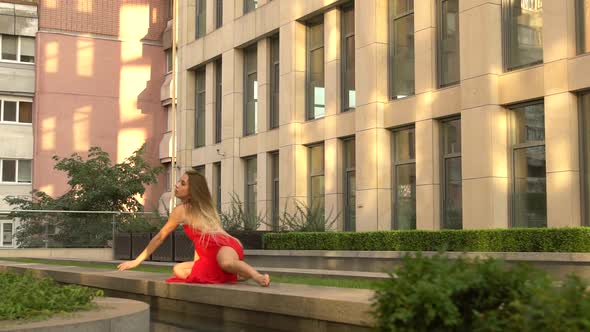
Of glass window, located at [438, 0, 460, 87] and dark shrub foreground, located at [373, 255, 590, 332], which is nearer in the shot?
dark shrub foreground, located at [373, 255, 590, 332]

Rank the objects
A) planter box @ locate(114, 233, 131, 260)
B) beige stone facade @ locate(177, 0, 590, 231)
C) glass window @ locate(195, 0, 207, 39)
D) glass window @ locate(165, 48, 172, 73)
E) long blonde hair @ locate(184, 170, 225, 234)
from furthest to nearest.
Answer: glass window @ locate(165, 48, 172, 73) < glass window @ locate(195, 0, 207, 39) < planter box @ locate(114, 233, 131, 260) < beige stone facade @ locate(177, 0, 590, 231) < long blonde hair @ locate(184, 170, 225, 234)

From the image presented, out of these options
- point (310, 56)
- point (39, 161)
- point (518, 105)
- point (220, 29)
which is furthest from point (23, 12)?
point (518, 105)

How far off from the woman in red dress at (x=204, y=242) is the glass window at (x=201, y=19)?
26.1 meters

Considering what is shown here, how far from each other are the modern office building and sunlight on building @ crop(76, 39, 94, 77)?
2.43 meters

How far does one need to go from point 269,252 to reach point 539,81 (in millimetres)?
7525

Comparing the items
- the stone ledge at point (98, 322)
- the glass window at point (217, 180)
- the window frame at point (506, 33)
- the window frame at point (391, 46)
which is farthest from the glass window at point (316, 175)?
the stone ledge at point (98, 322)

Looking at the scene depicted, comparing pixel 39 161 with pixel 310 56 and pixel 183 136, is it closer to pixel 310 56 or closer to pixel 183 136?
pixel 183 136

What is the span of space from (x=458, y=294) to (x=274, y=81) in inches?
997

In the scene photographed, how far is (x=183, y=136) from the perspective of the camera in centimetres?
3562

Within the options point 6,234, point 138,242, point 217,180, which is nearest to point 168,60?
point 217,180

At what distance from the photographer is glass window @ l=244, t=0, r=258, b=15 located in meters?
30.7

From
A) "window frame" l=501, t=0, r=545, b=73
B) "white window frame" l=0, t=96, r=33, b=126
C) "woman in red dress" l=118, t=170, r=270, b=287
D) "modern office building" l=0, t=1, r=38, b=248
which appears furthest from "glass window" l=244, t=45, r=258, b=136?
"woman in red dress" l=118, t=170, r=270, b=287

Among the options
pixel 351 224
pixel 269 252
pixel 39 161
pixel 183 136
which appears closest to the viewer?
pixel 269 252

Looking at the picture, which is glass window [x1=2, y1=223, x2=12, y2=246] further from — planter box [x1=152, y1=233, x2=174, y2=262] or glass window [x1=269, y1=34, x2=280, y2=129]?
glass window [x1=269, y1=34, x2=280, y2=129]
